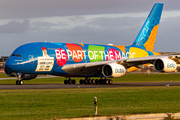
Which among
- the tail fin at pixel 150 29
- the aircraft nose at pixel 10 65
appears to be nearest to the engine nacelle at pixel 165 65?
the tail fin at pixel 150 29

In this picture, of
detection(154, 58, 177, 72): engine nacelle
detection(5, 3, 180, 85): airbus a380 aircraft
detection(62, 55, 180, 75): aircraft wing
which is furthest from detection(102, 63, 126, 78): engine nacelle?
detection(154, 58, 177, 72): engine nacelle

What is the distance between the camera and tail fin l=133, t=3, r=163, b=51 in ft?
162

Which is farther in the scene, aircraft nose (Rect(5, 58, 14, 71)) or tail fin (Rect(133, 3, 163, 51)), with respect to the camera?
tail fin (Rect(133, 3, 163, 51))

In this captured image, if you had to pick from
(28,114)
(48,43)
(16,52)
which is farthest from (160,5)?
(28,114)

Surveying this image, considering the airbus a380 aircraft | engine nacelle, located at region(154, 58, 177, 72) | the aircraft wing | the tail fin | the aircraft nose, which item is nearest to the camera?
the aircraft nose

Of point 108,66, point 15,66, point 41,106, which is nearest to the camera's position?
point 41,106

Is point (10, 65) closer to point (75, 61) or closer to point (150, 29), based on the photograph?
point (75, 61)

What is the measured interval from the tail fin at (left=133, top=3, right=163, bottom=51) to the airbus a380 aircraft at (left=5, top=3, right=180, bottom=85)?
166 inches

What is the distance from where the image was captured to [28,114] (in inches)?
584

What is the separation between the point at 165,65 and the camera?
35.7 meters

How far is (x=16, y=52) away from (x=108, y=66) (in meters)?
10.2

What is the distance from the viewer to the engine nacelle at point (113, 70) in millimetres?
36438

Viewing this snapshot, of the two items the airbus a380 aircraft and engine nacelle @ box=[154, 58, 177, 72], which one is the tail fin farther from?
engine nacelle @ box=[154, 58, 177, 72]

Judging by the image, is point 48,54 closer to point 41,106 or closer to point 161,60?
point 161,60
